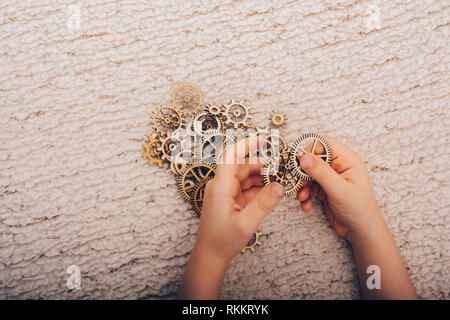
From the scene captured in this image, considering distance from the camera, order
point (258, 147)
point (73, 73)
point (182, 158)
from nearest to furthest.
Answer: point (258, 147), point (182, 158), point (73, 73)

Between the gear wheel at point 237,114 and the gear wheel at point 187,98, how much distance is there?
13cm

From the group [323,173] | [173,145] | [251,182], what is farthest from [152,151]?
[323,173]

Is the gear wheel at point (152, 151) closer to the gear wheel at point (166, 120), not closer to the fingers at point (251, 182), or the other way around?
the gear wheel at point (166, 120)

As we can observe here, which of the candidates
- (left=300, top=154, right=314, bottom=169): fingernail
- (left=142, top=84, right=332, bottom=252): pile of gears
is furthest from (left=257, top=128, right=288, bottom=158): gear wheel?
(left=300, top=154, right=314, bottom=169): fingernail

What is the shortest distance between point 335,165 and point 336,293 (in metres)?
0.55

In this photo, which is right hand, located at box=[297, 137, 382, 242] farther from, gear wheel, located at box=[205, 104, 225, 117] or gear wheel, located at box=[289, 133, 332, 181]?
gear wheel, located at box=[205, 104, 225, 117]

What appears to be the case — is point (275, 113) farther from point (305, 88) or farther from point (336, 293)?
point (336, 293)

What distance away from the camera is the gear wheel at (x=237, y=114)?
1.30 meters

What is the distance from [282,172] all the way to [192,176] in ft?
A: 1.22

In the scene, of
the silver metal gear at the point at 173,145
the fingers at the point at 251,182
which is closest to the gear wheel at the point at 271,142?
the fingers at the point at 251,182

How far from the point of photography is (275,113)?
1.36 metres

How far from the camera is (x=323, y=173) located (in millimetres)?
1038

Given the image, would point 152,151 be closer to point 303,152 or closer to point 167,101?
point 167,101
